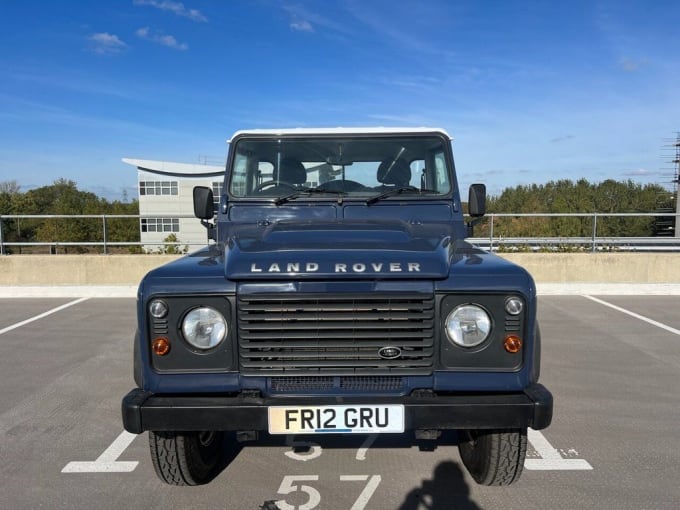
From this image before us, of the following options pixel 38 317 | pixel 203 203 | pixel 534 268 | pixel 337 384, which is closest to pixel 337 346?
pixel 337 384

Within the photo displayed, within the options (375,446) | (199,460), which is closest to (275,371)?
(199,460)

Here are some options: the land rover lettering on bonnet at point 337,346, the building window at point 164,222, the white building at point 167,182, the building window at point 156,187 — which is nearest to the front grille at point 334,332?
→ the land rover lettering on bonnet at point 337,346

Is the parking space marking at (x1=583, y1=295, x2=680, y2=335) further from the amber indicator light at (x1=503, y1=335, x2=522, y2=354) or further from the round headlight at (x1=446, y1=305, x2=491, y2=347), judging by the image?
the round headlight at (x1=446, y1=305, x2=491, y2=347)

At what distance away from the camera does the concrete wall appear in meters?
9.52

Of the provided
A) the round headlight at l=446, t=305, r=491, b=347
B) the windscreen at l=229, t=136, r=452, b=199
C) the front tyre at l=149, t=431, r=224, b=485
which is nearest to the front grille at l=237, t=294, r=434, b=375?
the round headlight at l=446, t=305, r=491, b=347

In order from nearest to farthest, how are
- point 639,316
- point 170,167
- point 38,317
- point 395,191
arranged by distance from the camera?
point 395,191 → point 639,316 → point 38,317 → point 170,167

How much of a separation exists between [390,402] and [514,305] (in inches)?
29.0

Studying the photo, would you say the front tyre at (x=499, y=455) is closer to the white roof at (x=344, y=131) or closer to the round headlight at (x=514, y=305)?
the round headlight at (x=514, y=305)

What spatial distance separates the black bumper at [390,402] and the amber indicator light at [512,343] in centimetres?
21

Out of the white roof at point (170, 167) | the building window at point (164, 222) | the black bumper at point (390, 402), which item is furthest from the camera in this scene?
the white roof at point (170, 167)

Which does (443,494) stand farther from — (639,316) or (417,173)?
(639,316)

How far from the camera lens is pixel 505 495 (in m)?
2.88

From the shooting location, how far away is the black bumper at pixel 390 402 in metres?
2.33

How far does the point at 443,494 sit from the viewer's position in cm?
290
